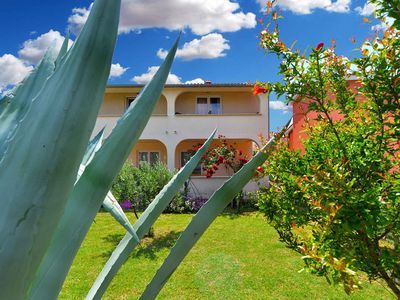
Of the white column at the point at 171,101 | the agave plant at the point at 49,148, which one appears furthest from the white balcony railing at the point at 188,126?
the agave plant at the point at 49,148

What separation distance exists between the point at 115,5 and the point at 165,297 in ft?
17.7

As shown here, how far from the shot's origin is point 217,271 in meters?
6.66

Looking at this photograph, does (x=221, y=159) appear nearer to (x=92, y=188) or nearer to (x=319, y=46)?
(x=319, y=46)

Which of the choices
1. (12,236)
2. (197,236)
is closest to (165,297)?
(197,236)

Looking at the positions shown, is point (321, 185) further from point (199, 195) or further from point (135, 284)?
point (199, 195)

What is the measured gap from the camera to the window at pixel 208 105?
19375 millimetres

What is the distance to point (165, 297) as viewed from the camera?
5398 millimetres

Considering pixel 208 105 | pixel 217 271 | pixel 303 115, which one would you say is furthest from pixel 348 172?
pixel 208 105

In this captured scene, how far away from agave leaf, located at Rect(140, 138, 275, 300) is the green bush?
9.30 m

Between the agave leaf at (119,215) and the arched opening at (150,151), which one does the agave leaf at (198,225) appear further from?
the arched opening at (150,151)

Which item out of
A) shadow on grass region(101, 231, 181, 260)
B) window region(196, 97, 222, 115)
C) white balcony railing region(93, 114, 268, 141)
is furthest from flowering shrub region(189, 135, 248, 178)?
shadow on grass region(101, 231, 181, 260)

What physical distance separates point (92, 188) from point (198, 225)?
296 mm

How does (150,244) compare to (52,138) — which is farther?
(150,244)

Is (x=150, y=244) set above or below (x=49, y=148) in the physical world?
below
